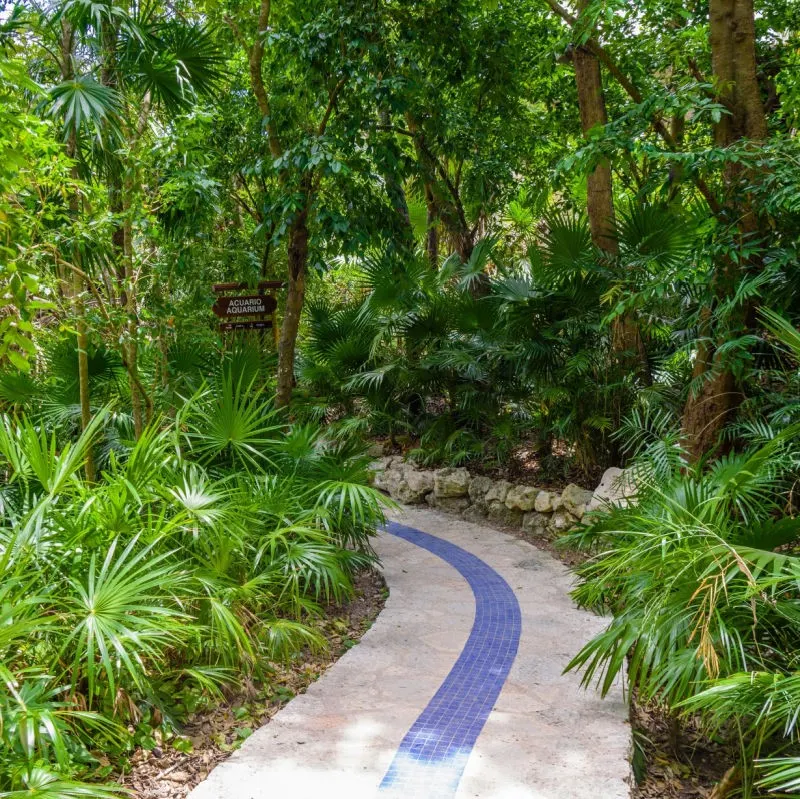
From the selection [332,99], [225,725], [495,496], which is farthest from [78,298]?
[495,496]

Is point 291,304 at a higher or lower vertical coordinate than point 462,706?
higher

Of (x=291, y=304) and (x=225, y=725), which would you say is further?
(x=291, y=304)

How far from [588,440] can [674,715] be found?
11.4 ft

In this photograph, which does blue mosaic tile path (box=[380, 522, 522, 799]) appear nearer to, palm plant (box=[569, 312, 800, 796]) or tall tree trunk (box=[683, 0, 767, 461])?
palm plant (box=[569, 312, 800, 796])

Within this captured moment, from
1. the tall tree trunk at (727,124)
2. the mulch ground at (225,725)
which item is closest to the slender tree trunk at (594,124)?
the tall tree trunk at (727,124)

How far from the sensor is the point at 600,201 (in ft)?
22.4

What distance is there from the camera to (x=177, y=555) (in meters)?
4.21

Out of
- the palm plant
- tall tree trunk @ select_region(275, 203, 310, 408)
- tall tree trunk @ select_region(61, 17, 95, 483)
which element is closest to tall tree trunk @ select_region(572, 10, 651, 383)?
tall tree trunk @ select_region(275, 203, 310, 408)

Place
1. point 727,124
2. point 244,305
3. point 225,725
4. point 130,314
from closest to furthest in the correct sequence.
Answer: point 225,725 → point 727,124 → point 130,314 → point 244,305

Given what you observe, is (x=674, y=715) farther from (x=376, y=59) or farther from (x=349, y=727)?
(x=376, y=59)

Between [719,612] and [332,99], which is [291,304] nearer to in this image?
[332,99]

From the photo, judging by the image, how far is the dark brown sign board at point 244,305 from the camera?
700 centimetres

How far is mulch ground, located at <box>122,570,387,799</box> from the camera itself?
312 cm

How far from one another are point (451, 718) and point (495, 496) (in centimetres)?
420
